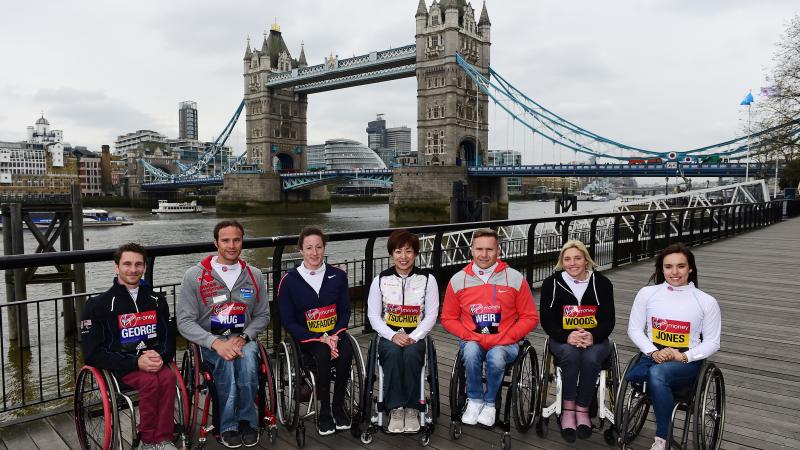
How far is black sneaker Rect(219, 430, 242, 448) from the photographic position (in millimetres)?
3053

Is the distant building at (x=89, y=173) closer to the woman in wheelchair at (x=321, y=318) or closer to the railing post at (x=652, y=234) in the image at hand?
the railing post at (x=652, y=234)

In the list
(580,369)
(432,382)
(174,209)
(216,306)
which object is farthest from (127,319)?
(174,209)

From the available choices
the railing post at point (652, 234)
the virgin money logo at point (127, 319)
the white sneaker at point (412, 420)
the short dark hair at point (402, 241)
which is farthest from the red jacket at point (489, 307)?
the railing post at point (652, 234)

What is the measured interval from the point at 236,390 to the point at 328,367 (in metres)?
0.53

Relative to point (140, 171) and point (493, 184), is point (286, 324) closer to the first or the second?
point (493, 184)

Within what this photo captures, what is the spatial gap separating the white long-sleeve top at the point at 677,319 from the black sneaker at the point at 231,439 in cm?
230

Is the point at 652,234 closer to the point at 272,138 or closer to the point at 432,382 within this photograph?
the point at 432,382

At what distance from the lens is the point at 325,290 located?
3480 mm

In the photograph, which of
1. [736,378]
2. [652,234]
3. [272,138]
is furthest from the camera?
[272,138]

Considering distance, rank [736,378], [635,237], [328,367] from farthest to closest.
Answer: [635,237] → [736,378] → [328,367]

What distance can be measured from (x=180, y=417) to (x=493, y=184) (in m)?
53.3

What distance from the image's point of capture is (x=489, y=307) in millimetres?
3443

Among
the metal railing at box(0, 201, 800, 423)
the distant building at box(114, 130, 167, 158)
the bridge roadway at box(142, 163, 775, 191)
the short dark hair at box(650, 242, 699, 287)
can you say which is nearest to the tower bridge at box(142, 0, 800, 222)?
the bridge roadway at box(142, 163, 775, 191)

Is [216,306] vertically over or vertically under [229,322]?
over
